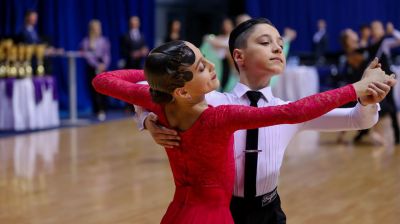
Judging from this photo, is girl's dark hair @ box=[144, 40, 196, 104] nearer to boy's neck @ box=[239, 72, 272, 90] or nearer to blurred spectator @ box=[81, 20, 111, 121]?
boy's neck @ box=[239, 72, 272, 90]

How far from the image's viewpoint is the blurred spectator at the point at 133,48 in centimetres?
1150

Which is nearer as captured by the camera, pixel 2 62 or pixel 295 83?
Answer: pixel 2 62

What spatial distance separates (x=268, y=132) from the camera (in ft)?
7.25

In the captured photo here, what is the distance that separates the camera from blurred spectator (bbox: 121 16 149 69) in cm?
1150

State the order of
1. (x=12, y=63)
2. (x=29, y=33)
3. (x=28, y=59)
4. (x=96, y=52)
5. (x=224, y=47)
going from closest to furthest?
(x=224, y=47), (x=12, y=63), (x=28, y=59), (x=29, y=33), (x=96, y=52)

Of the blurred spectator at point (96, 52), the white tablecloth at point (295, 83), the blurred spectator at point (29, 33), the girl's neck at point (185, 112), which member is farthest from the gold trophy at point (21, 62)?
the girl's neck at point (185, 112)

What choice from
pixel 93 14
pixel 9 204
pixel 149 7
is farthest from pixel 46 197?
pixel 149 7

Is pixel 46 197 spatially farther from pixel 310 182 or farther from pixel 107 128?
pixel 107 128

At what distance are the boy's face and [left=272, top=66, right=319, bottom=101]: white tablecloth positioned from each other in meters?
9.73

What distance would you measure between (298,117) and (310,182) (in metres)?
3.85

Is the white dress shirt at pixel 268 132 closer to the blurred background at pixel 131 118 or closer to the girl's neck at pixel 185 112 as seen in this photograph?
the girl's neck at pixel 185 112

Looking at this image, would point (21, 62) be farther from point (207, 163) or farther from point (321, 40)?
point (321, 40)

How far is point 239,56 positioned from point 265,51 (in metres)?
0.11

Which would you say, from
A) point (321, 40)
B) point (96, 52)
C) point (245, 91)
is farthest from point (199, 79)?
point (321, 40)
